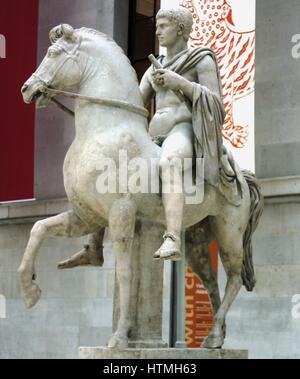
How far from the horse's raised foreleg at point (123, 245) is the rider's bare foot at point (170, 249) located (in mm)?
417

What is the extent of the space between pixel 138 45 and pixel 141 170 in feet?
34.1

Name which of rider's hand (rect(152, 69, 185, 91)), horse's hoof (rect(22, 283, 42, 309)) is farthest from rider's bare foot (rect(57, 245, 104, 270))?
rider's hand (rect(152, 69, 185, 91))

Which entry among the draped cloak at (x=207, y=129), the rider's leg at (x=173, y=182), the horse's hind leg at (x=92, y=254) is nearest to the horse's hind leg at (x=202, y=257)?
the draped cloak at (x=207, y=129)

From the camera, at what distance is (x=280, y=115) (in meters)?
15.2

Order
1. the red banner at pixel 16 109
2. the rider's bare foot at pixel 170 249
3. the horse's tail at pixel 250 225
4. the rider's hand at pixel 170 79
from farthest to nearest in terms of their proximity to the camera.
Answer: the red banner at pixel 16 109 < the horse's tail at pixel 250 225 < the rider's hand at pixel 170 79 < the rider's bare foot at pixel 170 249

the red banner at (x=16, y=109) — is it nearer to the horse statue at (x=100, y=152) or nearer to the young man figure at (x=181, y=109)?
the young man figure at (x=181, y=109)

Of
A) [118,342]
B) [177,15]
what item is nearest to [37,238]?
[118,342]

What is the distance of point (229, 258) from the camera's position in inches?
395

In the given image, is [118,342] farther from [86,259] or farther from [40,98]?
[40,98]

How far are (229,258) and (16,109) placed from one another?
10.3 m

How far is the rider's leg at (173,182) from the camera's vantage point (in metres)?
8.80

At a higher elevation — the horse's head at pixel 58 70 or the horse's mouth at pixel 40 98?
the horse's head at pixel 58 70
